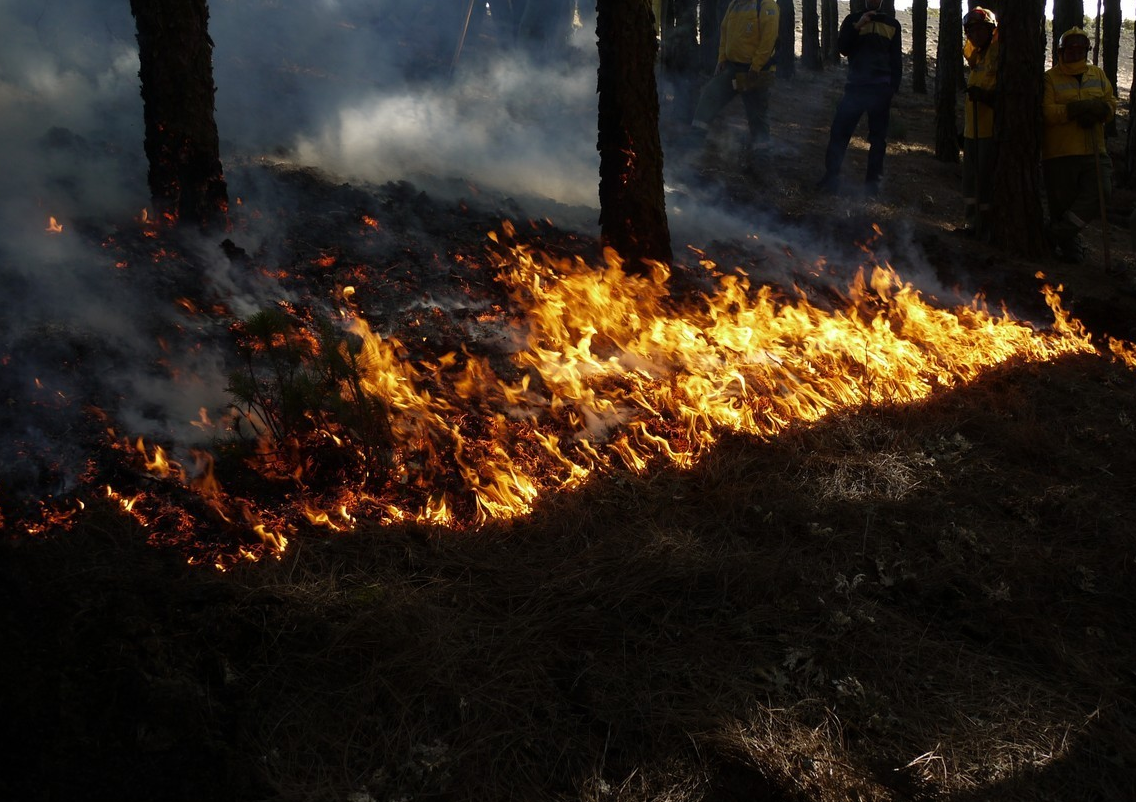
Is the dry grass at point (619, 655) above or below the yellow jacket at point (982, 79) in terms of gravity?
below

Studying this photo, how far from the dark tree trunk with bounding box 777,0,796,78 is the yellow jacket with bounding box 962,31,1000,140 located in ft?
37.1

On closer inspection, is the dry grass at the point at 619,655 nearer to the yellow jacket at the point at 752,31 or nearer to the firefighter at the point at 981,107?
the firefighter at the point at 981,107

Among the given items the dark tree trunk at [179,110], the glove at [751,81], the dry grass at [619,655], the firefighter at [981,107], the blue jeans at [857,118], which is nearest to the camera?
the dry grass at [619,655]

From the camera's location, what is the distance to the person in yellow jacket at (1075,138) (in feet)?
26.9

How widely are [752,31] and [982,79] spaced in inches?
124

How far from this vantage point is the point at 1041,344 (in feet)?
19.9

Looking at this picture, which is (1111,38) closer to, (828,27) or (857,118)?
(857,118)

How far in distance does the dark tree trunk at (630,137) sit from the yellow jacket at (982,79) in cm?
441

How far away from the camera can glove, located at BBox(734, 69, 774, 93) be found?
1114 centimetres

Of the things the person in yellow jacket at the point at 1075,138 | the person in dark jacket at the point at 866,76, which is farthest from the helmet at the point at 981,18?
the person in dark jacket at the point at 866,76

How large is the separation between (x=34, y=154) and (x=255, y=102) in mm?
3117

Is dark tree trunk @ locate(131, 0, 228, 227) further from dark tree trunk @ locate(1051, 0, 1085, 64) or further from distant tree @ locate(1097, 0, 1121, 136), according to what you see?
distant tree @ locate(1097, 0, 1121, 136)


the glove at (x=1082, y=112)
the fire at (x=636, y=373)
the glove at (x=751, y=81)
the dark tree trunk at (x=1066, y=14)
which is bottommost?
the fire at (x=636, y=373)

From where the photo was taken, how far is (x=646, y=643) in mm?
3045
